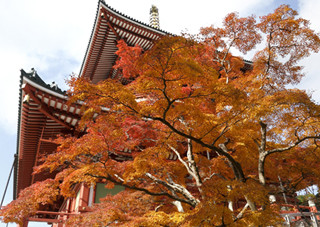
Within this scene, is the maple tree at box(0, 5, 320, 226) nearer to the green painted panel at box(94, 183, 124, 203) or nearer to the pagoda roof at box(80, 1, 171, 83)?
the green painted panel at box(94, 183, 124, 203)

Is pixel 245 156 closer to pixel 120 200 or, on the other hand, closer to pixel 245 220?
pixel 245 220

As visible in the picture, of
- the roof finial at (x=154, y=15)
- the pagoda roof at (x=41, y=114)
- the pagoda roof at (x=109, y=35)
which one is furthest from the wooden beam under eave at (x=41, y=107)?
the roof finial at (x=154, y=15)

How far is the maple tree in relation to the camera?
5.85 metres

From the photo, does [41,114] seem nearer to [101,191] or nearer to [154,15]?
[101,191]

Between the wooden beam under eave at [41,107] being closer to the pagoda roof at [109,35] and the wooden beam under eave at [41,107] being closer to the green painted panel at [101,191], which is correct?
the green painted panel at [101,191]

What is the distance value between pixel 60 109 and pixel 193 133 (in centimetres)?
566

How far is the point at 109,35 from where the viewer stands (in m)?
17.0

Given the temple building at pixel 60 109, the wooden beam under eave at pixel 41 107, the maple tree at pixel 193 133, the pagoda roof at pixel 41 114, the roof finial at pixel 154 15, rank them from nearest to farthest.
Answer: the maple tree at pixel 193 133, the wooden beam under eave at pixel 41 107, the pagoda roof at pixel 41 114, the temple building at pixel 60 109, the roof finial at pixel 154 15

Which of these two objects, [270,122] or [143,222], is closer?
[143,222]

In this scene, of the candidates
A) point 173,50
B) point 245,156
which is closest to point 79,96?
point 173,50

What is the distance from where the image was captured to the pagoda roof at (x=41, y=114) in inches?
347

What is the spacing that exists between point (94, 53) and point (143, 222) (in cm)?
1442

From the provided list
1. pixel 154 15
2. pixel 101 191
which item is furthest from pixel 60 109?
pixel 154 15

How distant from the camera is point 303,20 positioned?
8680 mm
